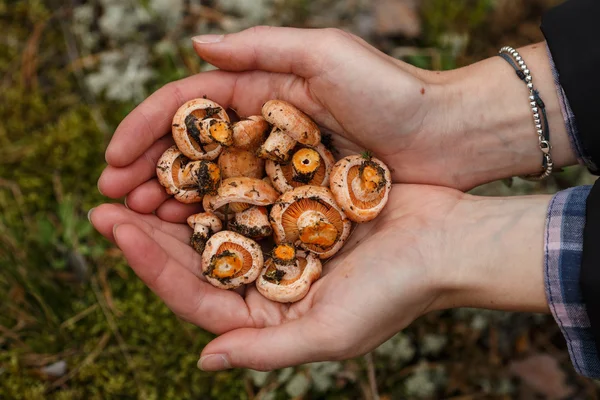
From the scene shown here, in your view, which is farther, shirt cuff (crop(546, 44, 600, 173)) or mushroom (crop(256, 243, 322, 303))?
shirt cuff (crop(546, 44, 600, 173))

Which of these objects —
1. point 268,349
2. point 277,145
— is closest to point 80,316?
point 268,349

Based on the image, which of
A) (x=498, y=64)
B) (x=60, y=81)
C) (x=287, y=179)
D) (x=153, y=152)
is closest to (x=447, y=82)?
(x=498, y=64)

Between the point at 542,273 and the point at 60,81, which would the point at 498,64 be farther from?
the point at 60,81

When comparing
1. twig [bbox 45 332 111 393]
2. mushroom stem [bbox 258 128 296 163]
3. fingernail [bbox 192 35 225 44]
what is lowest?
twig [bbox 45 332 111 393]

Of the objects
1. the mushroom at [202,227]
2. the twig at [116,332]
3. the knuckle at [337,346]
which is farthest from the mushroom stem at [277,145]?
the twig at [116,332]

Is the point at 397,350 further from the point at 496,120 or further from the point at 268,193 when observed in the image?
the point at 496,120

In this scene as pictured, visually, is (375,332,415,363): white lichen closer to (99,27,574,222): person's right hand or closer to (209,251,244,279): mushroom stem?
(99,27,574,222): person's right hand

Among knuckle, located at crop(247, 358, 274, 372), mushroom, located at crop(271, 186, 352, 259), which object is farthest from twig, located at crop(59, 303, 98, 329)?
knuckle, located at crop(247, 358, 274, 372)
